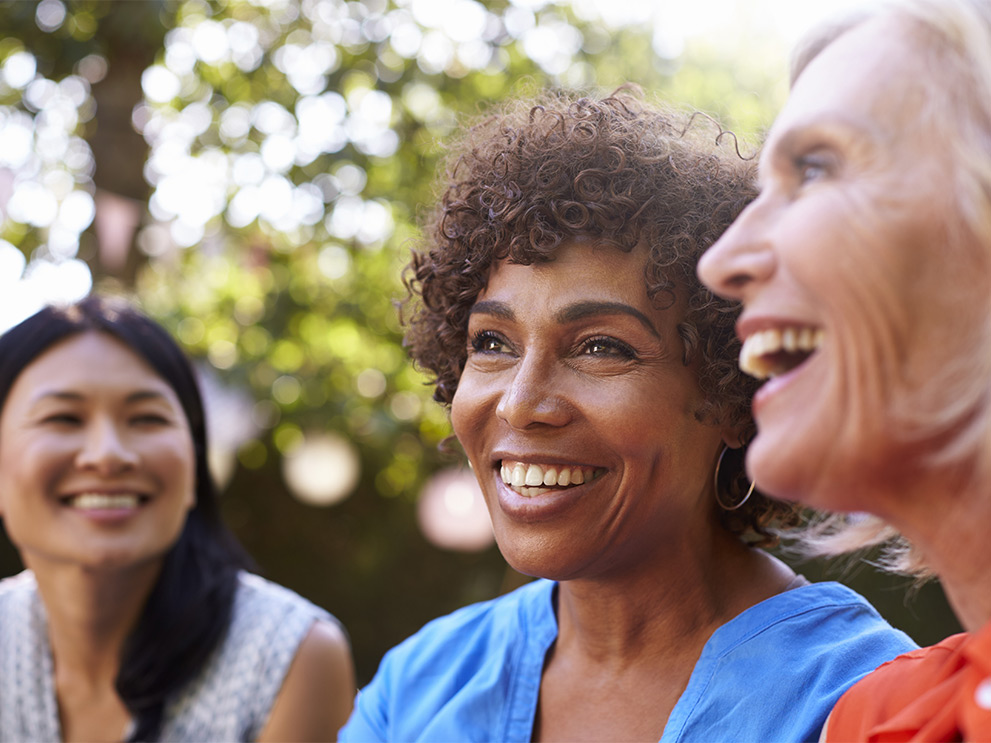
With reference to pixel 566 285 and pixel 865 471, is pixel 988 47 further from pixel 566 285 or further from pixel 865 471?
pixel 566 285

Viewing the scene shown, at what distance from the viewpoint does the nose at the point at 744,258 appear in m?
1.18

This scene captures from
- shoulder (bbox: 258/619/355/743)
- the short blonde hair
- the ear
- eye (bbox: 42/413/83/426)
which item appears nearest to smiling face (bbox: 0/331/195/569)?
eye (bbox: 42/413/83/426)

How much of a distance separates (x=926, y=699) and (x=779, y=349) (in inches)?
18.8

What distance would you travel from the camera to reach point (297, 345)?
5.38 metres

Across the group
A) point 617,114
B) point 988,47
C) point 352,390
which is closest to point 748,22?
point 352,390

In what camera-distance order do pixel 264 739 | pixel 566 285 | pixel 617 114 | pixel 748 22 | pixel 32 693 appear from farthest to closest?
pixel 748 22, pixel 32 693, pixel 264 739, pixel 617 114, pixel 566 285

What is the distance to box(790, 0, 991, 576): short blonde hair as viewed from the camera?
1048 millimetres

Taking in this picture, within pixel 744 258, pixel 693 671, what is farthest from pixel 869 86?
pixel 693 671

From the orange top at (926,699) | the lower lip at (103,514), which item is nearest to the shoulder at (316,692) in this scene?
the lower lip at (103,514)

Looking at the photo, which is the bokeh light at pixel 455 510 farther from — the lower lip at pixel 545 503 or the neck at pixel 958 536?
the neck at pixel 958 536

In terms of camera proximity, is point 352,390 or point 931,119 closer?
point 931,119

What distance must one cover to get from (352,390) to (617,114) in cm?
364

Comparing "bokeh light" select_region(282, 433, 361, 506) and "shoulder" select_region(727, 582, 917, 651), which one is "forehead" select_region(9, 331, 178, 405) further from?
"bokeh light" select_region(282, 433, 361, 506)

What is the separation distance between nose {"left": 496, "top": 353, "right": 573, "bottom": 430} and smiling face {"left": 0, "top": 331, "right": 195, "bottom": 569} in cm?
157
